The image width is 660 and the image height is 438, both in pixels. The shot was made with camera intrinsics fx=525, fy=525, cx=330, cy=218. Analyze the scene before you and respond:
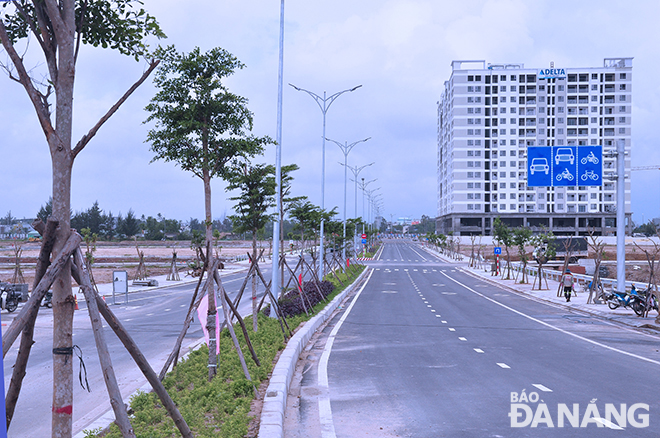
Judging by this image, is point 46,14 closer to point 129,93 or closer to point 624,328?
point 129,93

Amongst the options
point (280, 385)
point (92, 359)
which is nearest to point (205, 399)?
point (280, 385)

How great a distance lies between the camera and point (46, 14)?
5023 mm

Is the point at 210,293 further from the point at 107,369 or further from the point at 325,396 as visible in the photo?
the point at 107,369

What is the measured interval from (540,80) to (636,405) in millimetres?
120839

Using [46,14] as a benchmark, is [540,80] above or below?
above

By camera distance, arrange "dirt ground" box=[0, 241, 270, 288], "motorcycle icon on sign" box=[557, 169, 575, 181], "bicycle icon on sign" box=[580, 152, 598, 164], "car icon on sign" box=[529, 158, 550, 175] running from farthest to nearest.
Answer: "dirt ground" box=[0, 241, 270, 288] → "car icon on sign" box=[529, 158, 550, 175] → "motorcycle icon on sign" box=[557, 169, 575, 181] → "bicycle icon on sign" box=[580, 152, 598, 164]

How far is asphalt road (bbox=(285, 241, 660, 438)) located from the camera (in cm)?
760

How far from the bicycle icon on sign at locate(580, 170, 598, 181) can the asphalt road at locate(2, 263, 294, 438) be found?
62.7 ft

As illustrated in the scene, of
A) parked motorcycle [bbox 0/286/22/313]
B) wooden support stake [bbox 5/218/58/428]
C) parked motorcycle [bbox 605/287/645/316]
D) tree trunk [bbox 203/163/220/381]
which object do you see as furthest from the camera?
parked motorcycle [bbox 0/286/22/313]

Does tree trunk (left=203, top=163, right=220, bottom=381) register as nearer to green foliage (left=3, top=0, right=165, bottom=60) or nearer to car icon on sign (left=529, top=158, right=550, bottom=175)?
green foliage (left=3, top=0, right=165, bottom=60)

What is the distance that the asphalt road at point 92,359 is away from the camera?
27.7 ft

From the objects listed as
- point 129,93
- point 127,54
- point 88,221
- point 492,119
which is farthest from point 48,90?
point 88,221

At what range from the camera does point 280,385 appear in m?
8.92

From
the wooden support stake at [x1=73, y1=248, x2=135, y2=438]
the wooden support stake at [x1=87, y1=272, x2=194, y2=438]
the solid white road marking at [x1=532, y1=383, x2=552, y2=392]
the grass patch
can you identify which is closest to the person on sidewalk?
the solid white road marking at [x1=532, y1=383, x2=552, y2=392]
